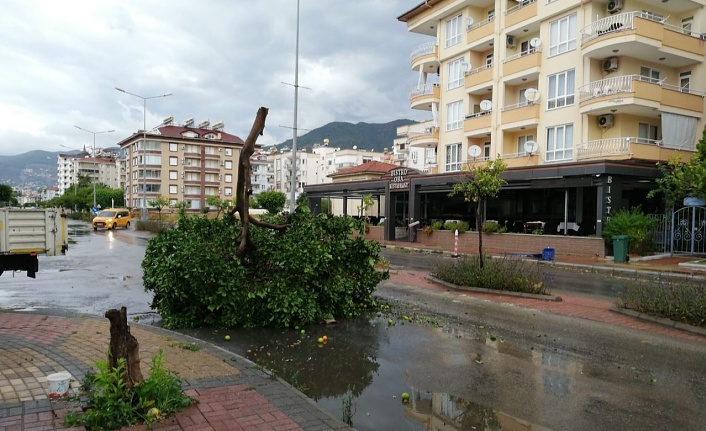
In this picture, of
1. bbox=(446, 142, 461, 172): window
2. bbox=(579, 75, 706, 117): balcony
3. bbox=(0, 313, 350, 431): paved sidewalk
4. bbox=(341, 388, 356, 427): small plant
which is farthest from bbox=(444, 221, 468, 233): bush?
bbox=(341, 388, 356, 427): small plant

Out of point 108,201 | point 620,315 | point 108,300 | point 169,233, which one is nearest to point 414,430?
point 169,233

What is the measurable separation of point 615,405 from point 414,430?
2.18 m

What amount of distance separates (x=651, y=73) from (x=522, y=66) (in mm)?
6905

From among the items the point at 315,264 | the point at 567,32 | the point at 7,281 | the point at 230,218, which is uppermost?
the point at 567,32

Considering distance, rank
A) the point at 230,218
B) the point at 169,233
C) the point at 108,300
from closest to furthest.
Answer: the point at 169,233, the point at 230,218, the point at 108,300

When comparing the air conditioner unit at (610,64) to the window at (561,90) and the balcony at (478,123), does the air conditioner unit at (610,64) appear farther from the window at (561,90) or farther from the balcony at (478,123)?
the balcony at (478,123)

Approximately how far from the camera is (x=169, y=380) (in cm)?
438

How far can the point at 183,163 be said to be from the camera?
89250 mm

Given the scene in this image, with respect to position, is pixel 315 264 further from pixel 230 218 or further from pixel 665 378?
pixel 665 378

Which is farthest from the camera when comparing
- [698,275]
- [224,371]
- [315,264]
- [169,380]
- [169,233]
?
[698,275]

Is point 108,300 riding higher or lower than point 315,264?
lower

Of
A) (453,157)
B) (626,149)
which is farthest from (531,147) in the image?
(453,157)

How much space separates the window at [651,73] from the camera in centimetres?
2717

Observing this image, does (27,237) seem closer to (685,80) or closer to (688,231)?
(688,231)
